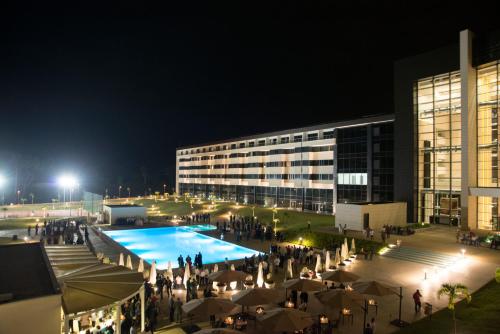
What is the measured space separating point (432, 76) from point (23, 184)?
108872mm

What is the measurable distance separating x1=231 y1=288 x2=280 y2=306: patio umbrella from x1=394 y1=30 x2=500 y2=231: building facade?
93.2ft

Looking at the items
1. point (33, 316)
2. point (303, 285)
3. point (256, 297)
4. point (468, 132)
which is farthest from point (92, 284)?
point (468, 132)

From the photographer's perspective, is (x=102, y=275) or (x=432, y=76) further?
(x=432, y=76)

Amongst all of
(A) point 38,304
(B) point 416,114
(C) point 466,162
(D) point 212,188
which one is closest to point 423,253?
(C) point 466,162

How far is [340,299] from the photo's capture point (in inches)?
538

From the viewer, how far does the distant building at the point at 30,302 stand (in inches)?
364

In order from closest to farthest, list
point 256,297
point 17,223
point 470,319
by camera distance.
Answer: point 256,297
point 470,319
point 17,223

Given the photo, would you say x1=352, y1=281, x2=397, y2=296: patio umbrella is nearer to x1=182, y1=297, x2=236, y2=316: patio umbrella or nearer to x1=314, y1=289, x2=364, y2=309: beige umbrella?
x1=314, y1=289, x2=364, y2=309: beige umbrella

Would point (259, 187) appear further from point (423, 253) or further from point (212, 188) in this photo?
point (423, 253)

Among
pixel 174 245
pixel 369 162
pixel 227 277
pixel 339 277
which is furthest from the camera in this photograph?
pixel 369 162

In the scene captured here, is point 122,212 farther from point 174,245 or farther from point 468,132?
point 468,132

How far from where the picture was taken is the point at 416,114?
4141 centimetres

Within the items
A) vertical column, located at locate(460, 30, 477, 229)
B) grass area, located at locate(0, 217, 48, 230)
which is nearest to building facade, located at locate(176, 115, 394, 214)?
vertical column, located at locate(460, 30, 477, 229)

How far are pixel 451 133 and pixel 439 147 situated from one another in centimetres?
206
